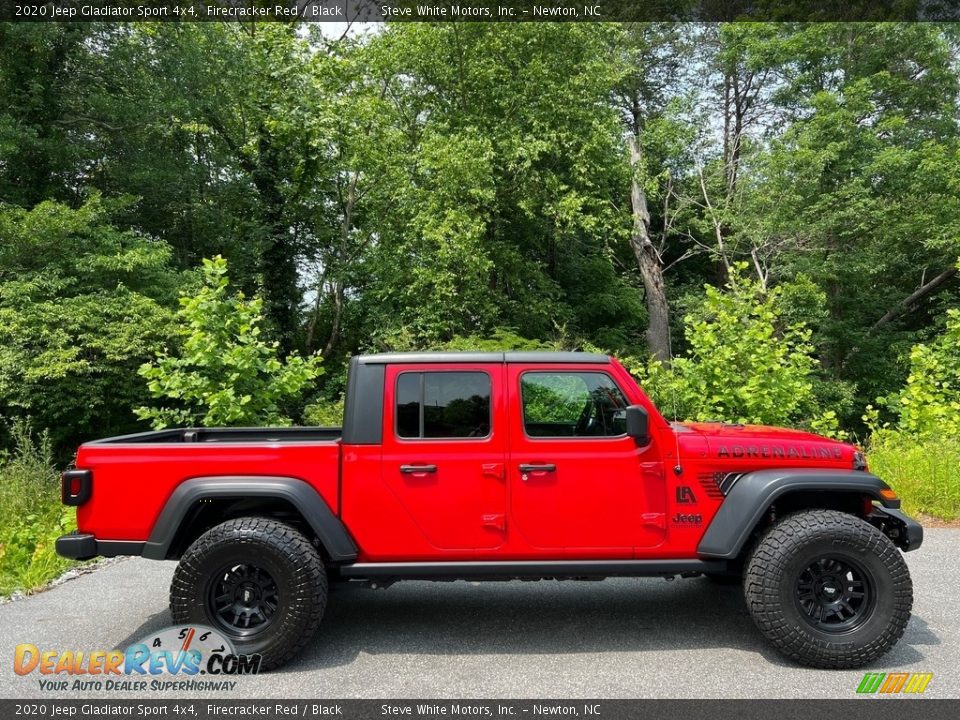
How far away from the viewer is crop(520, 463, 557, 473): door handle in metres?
3.98

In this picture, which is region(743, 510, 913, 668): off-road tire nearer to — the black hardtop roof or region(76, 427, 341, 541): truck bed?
the black hardtop roof

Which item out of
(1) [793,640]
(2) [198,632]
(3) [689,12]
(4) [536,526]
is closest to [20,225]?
(2) [198,632]

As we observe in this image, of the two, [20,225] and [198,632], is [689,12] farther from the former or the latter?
[198,632]

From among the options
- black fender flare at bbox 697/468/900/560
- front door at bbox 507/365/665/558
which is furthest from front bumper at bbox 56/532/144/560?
black fender flare at bbox 697/468/900/560

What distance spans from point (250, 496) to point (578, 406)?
6.53 ft

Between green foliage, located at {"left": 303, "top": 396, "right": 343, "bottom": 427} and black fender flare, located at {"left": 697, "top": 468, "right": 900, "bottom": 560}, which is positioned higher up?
black fender flare, located at {"left": 697, "top": 468, "right": 900, "bottom": 560}

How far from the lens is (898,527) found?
412cm

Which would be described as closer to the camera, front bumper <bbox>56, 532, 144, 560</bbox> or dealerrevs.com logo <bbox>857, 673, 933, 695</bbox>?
dealerrevs.com logo <bbox>857, 673, 933, 695</bbox>

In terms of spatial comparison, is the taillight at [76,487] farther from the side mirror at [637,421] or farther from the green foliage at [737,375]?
the green foliage at [737,375]

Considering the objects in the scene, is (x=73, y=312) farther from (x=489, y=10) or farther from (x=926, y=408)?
(x=926, y=408)

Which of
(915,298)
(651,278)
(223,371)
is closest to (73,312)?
(223,371)

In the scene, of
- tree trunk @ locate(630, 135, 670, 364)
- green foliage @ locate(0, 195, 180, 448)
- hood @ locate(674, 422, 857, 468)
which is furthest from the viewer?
tree trunk @ locate(630, 135, 670, 364)

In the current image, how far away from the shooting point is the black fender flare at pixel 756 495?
3873 mm

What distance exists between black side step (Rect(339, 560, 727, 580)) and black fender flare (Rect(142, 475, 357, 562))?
0.19 metres
